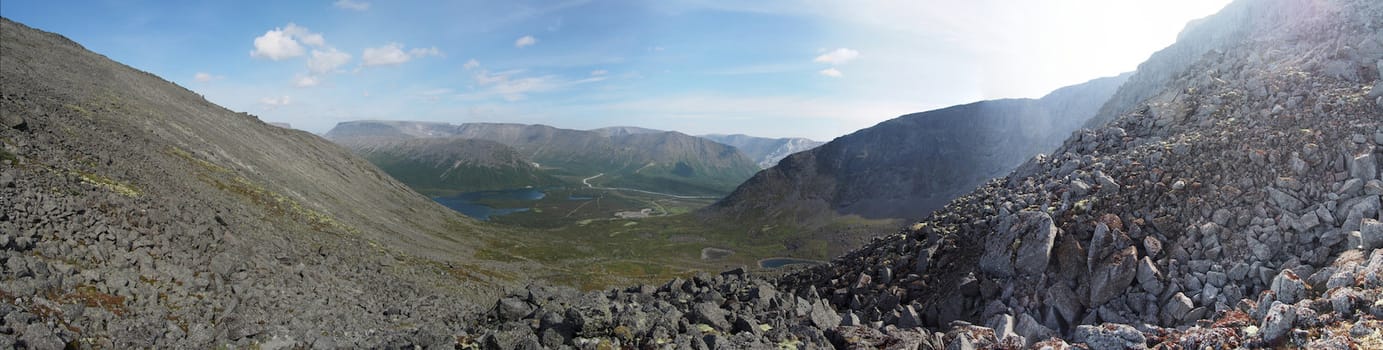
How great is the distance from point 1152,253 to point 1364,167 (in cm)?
764

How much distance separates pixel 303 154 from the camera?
13212cm

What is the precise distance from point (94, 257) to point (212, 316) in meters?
6.11

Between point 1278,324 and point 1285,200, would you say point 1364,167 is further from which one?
point 1278,324

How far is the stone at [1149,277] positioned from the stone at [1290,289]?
17.4 feet

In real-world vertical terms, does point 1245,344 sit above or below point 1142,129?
below

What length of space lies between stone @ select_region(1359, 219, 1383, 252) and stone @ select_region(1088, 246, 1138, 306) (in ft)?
21.6

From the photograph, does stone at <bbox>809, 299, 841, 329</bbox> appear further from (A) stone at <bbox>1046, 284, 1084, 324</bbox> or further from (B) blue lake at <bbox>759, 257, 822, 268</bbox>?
(B) blue lake at <bbox>759, 257, 822, 268</bbox>

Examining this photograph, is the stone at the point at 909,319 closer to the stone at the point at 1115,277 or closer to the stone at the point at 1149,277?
the stone at the point at 1115,277

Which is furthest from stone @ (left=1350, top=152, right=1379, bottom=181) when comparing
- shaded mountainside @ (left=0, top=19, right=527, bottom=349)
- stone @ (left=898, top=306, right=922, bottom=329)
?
shaded mountainside @ (left=0, top=19, right=527, bottom=349)

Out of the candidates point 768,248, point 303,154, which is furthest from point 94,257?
point 768,248

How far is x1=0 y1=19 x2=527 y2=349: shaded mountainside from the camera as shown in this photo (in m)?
20.8

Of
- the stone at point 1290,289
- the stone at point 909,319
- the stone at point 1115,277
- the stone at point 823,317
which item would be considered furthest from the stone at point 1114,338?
the stone at point 909,319

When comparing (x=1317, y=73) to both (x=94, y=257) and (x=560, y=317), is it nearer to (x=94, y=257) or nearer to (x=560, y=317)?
(x=560, y=317)

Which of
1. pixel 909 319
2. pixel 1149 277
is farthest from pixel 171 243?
pixel 1149 277
